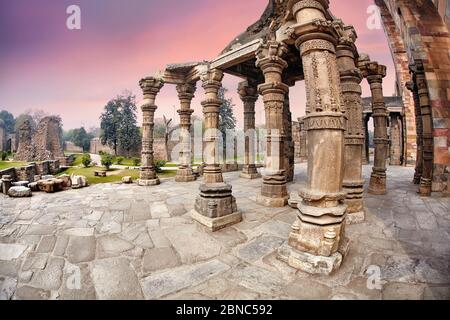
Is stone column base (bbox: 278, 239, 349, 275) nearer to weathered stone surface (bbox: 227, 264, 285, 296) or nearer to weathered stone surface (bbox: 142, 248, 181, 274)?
weathered stone surface (bbox: 227, 264, 285, 296)

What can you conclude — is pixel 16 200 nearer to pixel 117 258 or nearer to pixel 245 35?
pixel 117 258

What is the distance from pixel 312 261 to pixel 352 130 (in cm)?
288

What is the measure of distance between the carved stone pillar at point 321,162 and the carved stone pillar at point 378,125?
14.2ft

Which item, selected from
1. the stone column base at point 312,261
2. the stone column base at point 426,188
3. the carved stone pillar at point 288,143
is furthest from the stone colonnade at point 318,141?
the stone column base at point 426,188

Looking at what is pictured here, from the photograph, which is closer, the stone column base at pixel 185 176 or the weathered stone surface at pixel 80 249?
the weathered stone surface at pixel 80 249

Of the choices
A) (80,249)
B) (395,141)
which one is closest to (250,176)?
(80,249)

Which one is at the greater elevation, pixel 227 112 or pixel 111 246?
pixel 227 112

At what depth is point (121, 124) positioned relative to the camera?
87.2 ft

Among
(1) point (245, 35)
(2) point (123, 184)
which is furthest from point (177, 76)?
(2) point (123, 184)

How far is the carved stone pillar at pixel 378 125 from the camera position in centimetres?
617

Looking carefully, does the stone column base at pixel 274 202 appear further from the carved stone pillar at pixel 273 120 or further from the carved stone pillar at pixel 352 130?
the carved stone pillar at pixel 352 130

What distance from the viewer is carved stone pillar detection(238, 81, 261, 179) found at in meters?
9.58

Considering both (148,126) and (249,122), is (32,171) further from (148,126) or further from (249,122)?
(249,122)
